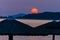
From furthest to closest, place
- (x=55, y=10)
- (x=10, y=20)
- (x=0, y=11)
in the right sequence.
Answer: (x=55, y=10) < (x=0, y=11) < (x=10, y=20)

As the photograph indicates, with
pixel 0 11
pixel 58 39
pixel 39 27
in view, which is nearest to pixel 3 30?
pixel 39 27

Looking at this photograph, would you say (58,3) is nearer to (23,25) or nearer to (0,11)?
(0,11)

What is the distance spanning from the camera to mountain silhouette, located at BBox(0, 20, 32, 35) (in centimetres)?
279

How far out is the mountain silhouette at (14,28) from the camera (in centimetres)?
279

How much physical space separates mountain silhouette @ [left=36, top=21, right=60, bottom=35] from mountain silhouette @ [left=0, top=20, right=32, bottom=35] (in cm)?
15

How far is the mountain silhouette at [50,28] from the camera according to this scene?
2.81 metres

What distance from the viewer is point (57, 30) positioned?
288 centimetres

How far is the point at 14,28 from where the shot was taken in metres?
2.89

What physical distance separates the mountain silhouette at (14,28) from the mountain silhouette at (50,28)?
0.15 metres

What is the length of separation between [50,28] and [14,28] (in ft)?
1.63

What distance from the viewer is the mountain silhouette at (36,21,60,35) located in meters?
2.81

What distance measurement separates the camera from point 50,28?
2.93m

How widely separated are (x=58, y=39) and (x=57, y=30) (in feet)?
6.31

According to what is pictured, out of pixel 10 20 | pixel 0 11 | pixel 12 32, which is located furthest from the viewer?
pixel 0 11
